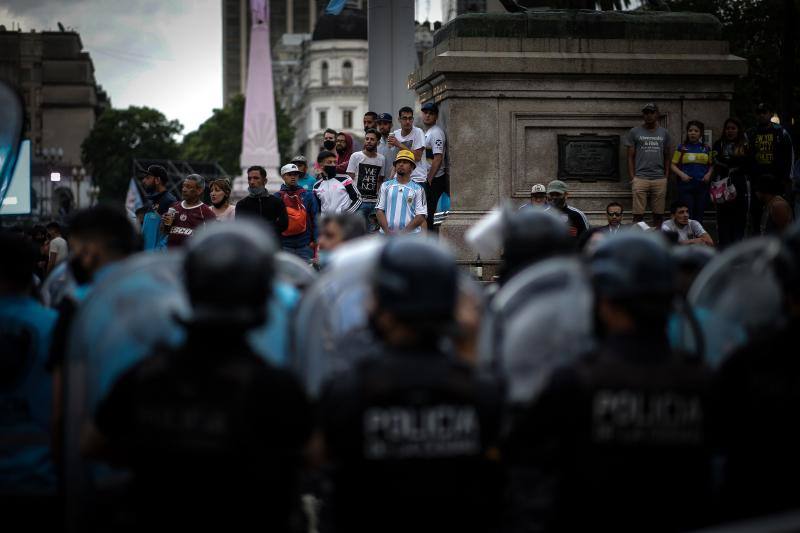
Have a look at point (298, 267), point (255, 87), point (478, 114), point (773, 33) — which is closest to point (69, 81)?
point (255, 87)

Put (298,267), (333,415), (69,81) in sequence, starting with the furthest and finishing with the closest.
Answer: (69,81)
(298,267)
(333,415)

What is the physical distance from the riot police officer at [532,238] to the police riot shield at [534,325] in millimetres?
492

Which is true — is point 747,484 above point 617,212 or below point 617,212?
below

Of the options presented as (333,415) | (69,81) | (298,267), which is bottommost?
(333,415)

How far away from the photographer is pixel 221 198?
14102mm

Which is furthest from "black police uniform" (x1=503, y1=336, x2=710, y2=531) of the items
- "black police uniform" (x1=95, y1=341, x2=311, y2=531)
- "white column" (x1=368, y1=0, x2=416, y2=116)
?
"white column" (x1=368, y1=0, x2=416, y2=116)

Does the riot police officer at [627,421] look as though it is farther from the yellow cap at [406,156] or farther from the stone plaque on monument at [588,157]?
the stone plaque on monument at [588,157]

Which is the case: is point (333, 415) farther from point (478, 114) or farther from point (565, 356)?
point (478, 114)

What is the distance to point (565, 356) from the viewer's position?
4.36 meters

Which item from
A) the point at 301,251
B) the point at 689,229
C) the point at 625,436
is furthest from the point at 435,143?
Answer: the point at 625,436

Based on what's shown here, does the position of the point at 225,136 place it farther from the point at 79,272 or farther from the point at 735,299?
the point at 735,299

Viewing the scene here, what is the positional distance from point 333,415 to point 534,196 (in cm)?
1014

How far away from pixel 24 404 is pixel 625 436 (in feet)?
8.65

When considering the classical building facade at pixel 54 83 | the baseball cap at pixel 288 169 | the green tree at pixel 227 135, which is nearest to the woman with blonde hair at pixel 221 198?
the baseball cap at pixel 288 169
